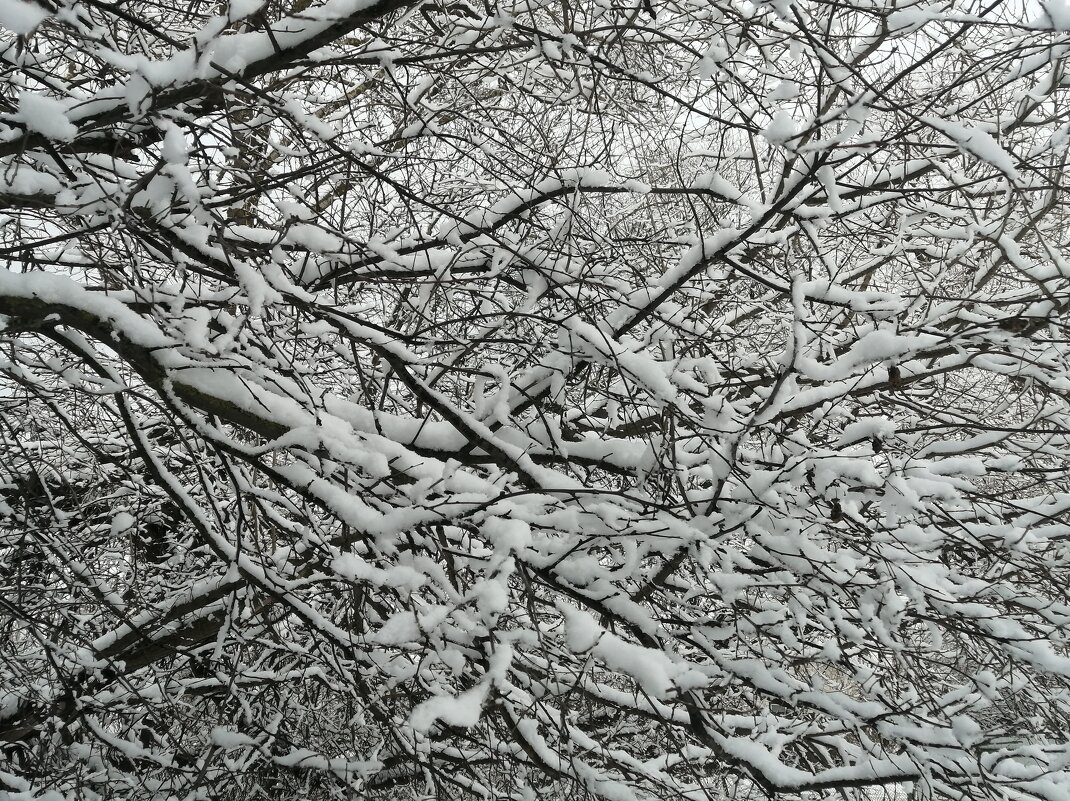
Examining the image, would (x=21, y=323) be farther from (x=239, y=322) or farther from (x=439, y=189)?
(x=439, y=189)

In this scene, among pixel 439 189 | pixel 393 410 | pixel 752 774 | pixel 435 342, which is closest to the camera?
pixel 435 342

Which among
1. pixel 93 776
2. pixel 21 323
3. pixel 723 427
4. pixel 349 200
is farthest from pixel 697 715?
pixel 349 200

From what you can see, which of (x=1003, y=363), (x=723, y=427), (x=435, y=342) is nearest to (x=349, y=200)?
(x=435, y=342)

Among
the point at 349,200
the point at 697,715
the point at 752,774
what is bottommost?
the point at 752,774

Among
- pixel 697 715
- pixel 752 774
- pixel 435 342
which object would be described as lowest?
pixel 752 774

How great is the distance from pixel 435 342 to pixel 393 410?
1.45m

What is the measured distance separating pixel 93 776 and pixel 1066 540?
4.65 meters

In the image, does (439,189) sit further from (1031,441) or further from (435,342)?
(1031,441)

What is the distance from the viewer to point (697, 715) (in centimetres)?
243

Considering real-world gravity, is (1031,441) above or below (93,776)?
above

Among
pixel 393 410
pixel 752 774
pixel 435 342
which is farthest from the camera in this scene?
pixel 393 410

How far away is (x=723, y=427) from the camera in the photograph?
2355mm

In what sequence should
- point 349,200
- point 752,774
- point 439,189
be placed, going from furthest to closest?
1. point 349,200
2. point 439,189
3. point 752,774

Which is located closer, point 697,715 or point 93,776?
point 697,715
